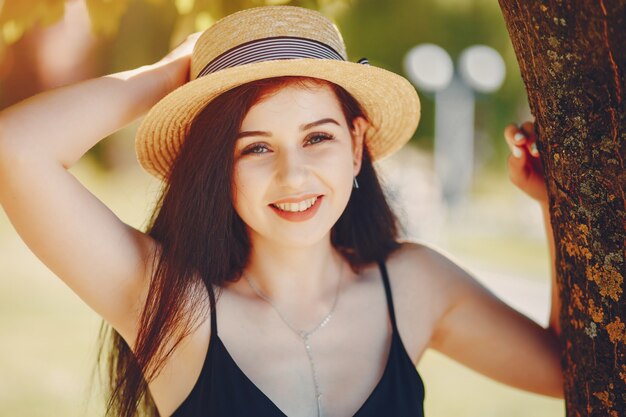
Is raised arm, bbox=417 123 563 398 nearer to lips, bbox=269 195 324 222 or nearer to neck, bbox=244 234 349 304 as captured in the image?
neck, bbox=244 234 349 304

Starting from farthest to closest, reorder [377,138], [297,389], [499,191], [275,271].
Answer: [499,191], [377,138], [275,271], [297,389]

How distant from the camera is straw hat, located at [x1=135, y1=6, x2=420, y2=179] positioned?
2410 millimetres

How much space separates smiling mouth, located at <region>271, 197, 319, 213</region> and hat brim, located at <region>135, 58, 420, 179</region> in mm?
370

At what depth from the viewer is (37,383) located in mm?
6102

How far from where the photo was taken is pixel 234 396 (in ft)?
8.03

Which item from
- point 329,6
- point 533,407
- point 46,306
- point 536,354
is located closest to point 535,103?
point 536,354

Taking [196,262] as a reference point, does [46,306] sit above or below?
below

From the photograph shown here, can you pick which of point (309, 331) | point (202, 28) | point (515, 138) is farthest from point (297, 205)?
point (202, 28)

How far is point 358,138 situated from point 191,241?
2.17 ft

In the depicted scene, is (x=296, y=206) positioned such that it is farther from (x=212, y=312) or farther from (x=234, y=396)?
(x=234, y=396)

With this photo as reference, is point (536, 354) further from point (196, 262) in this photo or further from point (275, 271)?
point (196, 262)

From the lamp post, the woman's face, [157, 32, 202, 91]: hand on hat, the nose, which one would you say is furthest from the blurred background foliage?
the lamp post

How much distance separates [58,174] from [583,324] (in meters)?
1.44

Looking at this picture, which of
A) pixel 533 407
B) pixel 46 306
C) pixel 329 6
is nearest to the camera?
pixel 329 6
